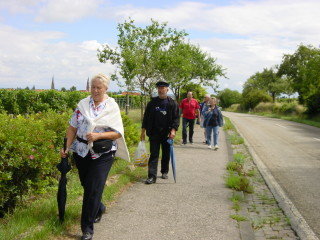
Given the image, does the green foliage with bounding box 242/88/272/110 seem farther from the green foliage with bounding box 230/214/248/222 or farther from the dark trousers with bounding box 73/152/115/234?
the dark trousers with bounding box 73/152/115/234

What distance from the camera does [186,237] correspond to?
15.1 feet

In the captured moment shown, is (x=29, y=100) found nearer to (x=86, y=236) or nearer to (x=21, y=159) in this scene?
(x=21, y=159)

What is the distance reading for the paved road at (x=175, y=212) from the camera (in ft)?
15.4

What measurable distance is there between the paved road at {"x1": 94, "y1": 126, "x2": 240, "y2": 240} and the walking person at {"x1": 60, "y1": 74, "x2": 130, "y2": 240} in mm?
416

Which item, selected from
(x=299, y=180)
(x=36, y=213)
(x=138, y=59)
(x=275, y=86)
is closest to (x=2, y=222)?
(x=36, y=213)

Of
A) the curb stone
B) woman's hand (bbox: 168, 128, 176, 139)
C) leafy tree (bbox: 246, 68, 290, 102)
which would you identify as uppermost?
leafy tree (bbox: 246, 68, 290, 102)

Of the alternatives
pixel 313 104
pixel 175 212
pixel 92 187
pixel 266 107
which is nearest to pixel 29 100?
pixel 175 212

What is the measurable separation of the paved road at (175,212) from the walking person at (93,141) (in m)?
0.42

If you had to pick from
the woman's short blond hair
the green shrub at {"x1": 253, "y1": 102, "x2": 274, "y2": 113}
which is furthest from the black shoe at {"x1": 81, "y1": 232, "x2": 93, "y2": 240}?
the green shrub at {"x1": 253, "y1": 102, "x2": 274, "y2": 113}

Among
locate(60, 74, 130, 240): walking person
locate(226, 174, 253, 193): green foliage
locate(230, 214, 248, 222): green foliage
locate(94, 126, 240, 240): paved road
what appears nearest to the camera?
locate(60, 74, 130, 240): walking person

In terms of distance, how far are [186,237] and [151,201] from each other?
5.22 feet

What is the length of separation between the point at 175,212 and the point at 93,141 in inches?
75.4

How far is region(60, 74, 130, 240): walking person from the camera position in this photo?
4.38 meters

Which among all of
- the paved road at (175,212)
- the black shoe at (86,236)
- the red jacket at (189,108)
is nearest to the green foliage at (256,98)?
the red jacket at (189,108)
